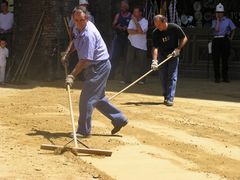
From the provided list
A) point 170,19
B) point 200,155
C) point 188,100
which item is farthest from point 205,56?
point 200,155

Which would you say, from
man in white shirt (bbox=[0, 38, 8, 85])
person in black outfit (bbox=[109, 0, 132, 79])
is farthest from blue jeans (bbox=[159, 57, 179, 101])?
man in white shirt (bbox=[0, 38, 8, 85])

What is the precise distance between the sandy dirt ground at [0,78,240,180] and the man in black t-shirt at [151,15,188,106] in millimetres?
379

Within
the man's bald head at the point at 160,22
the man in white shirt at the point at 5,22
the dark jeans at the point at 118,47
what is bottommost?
the dark jeans at the point at 118,47

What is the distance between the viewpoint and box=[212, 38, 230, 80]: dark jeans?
52.8 feet

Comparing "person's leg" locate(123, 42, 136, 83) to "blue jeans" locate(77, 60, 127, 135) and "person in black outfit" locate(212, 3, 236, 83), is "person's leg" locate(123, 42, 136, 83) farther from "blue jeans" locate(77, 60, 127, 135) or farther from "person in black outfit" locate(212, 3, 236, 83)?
"blue jeans" locate(77, 60, 127, 135)

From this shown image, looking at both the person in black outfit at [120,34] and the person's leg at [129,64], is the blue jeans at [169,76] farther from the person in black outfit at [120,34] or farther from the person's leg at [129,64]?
the person in black outfit at [120,34]

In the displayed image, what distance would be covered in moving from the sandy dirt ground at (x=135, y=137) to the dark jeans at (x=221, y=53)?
2068 mm

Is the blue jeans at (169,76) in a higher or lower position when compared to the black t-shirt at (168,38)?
lower

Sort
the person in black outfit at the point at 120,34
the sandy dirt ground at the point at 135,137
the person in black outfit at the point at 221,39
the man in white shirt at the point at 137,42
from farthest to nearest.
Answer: the person in black outfit at the point at 221,39 → the person in black outfit at the point at 120,34 → the man in white shirt at the point at 137,42 → the sandy dirt ground at the point at 135,137

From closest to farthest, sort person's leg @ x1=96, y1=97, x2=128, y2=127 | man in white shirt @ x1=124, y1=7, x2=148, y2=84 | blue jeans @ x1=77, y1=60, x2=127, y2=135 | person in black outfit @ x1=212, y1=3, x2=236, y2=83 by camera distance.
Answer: blue jeans @ x1=77, y1=60, x2=127, y2=135 < person's leg @ x1=96, y1=97, x2=128, y2=127 < man in white shirt @ x1=124, y1=7, x2=148, y2=84 < person in black outfit @ x1=212, y1=3, x2=236, y2=83

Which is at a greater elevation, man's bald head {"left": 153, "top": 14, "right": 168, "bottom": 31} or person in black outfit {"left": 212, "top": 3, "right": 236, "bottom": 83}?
man's bald head {"left": 153, "top": 14, "right": 168, "bottom": 31}

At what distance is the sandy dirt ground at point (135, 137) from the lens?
701 cm

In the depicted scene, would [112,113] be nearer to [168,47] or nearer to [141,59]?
[168,47]

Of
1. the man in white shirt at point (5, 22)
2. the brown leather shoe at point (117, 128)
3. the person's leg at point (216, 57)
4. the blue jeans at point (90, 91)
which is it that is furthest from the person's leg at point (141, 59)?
the blue jeans at point (90, 91)
